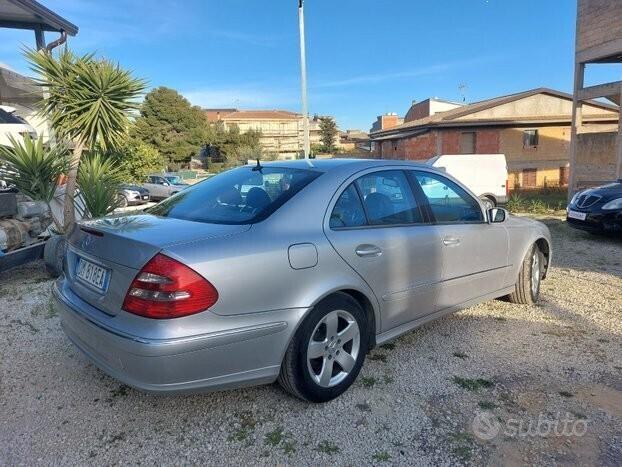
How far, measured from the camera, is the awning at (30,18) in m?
9.24

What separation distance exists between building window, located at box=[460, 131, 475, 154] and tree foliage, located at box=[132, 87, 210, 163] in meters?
34.2

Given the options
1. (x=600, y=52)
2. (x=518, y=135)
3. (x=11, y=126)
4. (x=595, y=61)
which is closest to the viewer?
(x=11, y=126)

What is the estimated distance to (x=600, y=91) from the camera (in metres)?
15.5

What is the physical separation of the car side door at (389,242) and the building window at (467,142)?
85.6 feet

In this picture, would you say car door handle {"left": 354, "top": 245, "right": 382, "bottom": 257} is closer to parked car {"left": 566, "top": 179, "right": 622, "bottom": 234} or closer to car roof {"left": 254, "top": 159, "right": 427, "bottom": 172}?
car roof {"left": 254, "top": 159, "right": 427, "bottom": 172}

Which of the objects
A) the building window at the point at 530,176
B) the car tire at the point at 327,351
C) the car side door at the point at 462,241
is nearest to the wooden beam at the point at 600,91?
the building window at the point at 530,176

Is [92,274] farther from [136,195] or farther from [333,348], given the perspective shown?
[136,195]

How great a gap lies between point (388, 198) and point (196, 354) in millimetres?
1799

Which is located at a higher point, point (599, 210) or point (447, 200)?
point (447, 200)

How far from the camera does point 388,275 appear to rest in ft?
10.7

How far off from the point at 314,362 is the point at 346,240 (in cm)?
78

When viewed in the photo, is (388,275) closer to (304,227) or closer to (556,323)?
(304,227)

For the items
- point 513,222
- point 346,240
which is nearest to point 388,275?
point 346,240

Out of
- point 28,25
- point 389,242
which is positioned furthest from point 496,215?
point 28,25
